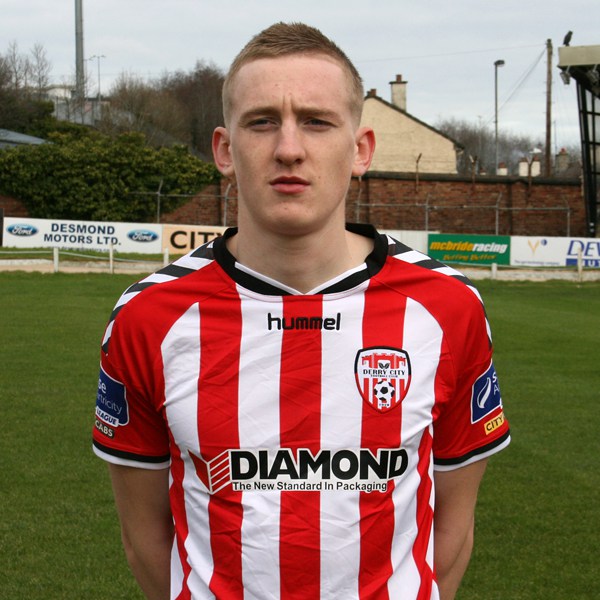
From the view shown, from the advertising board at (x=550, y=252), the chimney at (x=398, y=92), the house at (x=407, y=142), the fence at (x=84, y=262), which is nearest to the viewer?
the fence at (x=84, y=262)

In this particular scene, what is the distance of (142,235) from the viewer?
34312mm

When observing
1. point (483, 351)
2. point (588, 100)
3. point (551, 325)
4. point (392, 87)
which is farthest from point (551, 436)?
point (392, 87)

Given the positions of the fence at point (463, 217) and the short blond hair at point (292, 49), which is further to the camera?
the fence at point (463, 217)

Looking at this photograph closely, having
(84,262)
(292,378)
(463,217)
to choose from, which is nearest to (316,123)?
(292,378)

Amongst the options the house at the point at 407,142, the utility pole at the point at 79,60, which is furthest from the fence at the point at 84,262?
the utility pole at the point at 79,60

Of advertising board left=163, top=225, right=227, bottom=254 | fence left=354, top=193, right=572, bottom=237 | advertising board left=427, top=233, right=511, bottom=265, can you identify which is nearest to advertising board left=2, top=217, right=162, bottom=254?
advertising board left=163, top=225, right=227, bottom=254

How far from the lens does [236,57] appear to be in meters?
2.30

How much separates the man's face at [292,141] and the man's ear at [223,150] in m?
0.11

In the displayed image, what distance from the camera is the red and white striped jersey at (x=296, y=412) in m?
2.13

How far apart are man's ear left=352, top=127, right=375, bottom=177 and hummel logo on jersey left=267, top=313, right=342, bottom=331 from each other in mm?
372

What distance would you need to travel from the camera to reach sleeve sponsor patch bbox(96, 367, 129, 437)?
2.30 meters

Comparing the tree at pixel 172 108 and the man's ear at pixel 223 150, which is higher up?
the tree at pixel 172 108

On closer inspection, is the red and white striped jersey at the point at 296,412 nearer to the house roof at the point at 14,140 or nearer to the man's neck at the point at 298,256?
the man's neck at the point at 298,256

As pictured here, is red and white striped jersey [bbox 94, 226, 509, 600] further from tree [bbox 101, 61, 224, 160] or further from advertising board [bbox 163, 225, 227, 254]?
tree [bbox 101, 61, 224, 160]
